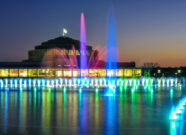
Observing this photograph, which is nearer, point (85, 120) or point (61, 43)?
point (85, 120)

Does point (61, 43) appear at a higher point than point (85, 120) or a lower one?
higher

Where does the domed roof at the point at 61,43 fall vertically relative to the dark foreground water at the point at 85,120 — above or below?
above

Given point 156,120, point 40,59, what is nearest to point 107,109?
point 156,120

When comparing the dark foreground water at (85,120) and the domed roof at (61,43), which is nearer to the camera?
the dark foreground water at (85,120)

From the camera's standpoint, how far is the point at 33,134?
36.5 ft

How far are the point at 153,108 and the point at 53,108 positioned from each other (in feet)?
17.7

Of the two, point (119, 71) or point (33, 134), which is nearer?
A: point (33, 134)

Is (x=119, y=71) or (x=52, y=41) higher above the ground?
(x=52, y=41)

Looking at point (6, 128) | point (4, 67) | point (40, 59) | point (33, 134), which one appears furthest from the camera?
point (40, 59)

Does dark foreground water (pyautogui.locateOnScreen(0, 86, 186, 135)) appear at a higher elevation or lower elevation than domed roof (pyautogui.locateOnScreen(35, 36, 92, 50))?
lower

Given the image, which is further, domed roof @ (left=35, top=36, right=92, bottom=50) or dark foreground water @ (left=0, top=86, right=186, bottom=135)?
domed roof @ (left=35, top=36, right=92, bottom=50)

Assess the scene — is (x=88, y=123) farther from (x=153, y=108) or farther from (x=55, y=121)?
(x=153, y=108)

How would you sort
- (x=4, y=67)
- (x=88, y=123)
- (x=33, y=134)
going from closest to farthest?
(x=33, y=134)
(x=88, y=123)
(x=4, y=67)

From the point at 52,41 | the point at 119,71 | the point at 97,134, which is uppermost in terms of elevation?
the point at 52,41
